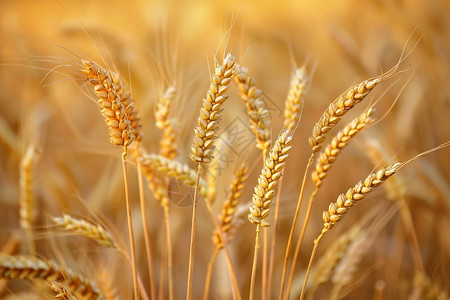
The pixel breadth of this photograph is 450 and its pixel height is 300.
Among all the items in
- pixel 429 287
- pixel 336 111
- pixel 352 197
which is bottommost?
pixel 429 287

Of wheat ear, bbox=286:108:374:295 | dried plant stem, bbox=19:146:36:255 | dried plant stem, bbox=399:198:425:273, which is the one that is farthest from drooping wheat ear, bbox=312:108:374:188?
dried plant stem, bbox=19:146:36:255

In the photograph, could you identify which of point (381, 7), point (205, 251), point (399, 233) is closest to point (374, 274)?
point (399, 233)

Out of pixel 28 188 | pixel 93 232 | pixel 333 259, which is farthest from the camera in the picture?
pixel 28 188

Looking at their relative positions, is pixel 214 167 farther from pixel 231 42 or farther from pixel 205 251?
pixel 231 42

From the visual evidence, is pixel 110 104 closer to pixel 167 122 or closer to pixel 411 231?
pixel 167 122

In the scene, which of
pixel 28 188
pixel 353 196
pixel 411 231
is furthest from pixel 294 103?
pixel 28 188
